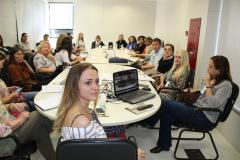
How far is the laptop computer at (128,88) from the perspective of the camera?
2352 millimetres

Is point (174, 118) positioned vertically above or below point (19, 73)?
below

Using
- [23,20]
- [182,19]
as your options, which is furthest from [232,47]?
[23,20]

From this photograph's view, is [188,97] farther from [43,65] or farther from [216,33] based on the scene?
[43,65]

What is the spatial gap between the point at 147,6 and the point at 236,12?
27.1 feet

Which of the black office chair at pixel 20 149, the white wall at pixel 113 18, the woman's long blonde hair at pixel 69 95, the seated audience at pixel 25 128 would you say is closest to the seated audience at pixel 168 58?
the seated audience at pixel 25 128

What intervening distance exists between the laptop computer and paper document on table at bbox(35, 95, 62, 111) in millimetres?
560

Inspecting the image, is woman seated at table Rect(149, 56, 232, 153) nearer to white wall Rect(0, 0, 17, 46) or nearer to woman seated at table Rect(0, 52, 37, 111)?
woman seated at table Rect(0, 52, 37, 111)

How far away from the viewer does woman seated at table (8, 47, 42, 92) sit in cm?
333

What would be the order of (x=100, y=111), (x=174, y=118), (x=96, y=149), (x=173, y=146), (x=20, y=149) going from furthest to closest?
(x=173, y=146) < (x=174, y=118) < (x=100, y=111) < (x=20, y=149) < (x=96, y=149)

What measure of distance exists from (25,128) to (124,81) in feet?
3.31

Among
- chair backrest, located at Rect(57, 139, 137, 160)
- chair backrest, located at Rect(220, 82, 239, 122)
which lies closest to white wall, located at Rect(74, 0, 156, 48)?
chair backrest, located at Rect(220, 82, 239, 122)

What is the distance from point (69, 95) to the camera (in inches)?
55.4

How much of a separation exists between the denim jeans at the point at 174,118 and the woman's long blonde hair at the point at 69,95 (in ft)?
4.98

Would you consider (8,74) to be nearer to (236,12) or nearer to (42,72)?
(42,72)
